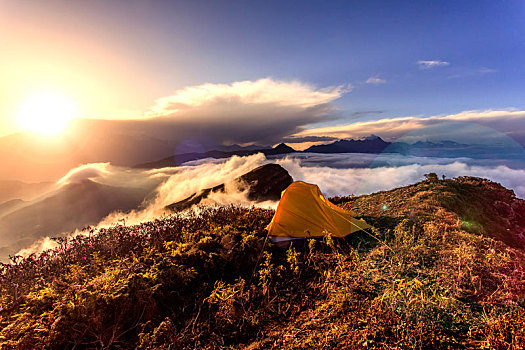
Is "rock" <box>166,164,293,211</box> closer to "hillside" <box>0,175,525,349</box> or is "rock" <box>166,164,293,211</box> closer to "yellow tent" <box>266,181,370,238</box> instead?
"yellow tent" <box>266,181,370,238</box>

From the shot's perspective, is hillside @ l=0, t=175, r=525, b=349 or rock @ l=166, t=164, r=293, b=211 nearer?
hillside @ l=0, t=175, r=525, b=349

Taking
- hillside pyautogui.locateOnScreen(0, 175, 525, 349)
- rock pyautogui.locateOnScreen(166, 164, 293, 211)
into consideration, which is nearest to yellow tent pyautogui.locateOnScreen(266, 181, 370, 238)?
hillside pyautogui.locateOnScreen(0, 175, 525, 349)

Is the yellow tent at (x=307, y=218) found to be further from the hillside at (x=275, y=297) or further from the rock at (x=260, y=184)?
the rock at (x=260, y=184)

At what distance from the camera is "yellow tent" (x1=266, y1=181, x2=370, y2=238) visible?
7449 millimetres

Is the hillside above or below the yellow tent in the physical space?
below

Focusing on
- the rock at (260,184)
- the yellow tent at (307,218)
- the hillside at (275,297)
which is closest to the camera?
the hillside at (275,297)

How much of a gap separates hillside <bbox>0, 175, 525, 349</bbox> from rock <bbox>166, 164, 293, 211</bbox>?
452 inches

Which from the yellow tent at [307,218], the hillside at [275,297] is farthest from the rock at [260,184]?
the hillside at [275,297]

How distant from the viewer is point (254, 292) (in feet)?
15.8

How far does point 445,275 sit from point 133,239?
8435mm

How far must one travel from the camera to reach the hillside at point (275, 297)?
3371mm

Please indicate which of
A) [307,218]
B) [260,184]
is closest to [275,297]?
[307,218]

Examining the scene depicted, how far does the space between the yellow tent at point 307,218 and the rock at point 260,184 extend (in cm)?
1024

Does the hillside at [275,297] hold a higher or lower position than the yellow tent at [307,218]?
lower
